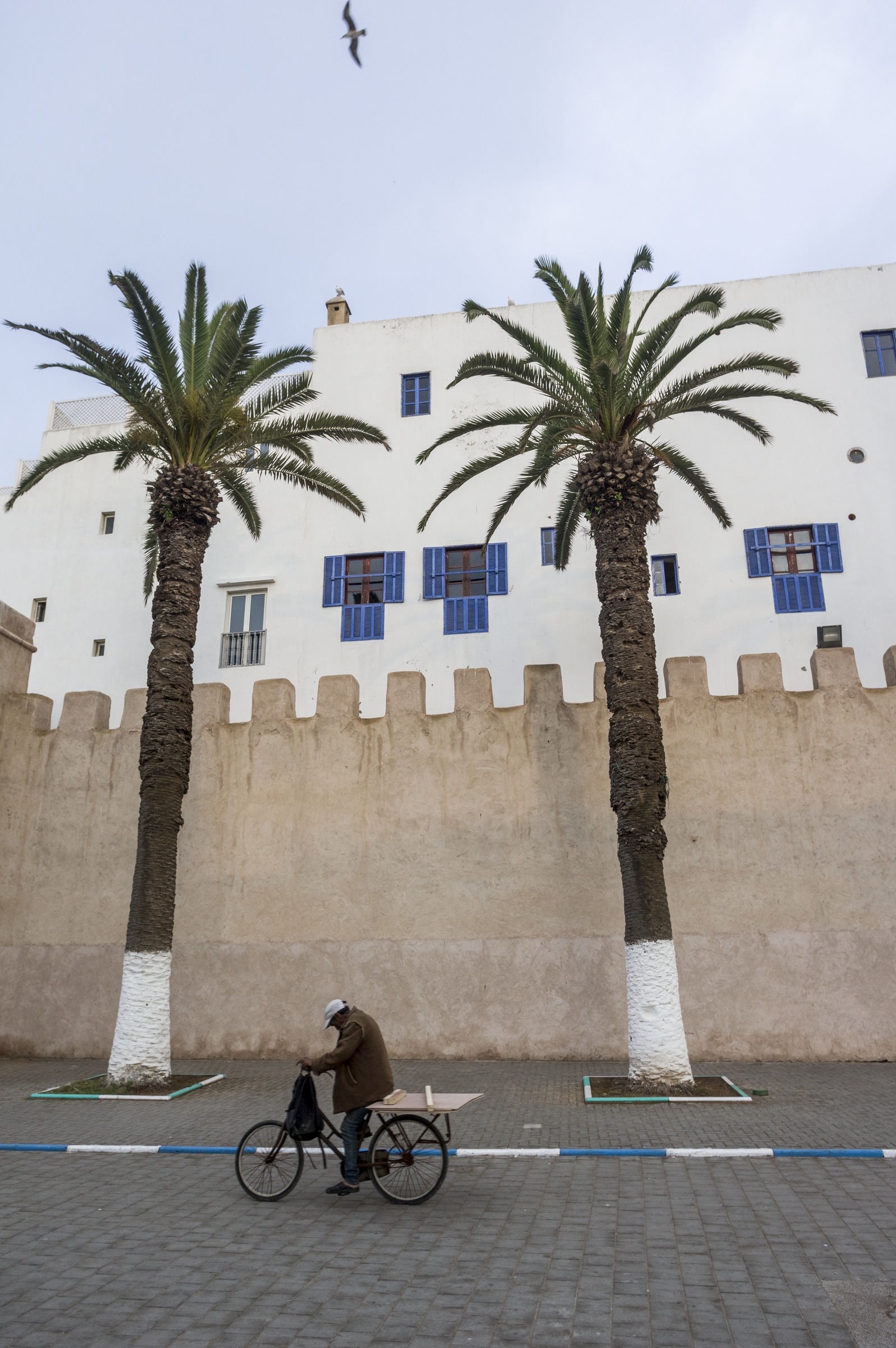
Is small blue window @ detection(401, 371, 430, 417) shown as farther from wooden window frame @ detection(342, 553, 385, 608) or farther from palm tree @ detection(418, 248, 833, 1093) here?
palm tree @ detection(418, 248, 833, 1093)

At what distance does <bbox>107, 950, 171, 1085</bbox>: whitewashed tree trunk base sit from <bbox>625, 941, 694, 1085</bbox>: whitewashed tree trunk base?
5.53 m

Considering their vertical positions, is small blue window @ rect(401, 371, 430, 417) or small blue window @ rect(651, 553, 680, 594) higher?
small blue window @ rect(401, 371, 430, 417)

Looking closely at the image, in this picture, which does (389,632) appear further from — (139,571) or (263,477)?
(139,571)

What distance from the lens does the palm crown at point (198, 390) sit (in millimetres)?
12953

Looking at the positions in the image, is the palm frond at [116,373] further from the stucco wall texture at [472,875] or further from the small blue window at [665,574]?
the small blue window at [665,574]

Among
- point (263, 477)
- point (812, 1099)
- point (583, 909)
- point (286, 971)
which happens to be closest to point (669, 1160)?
point (812, 1099)

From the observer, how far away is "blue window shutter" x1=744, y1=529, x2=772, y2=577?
66.1ft

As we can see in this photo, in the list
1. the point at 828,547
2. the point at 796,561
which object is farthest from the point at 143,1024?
the point at 828,547

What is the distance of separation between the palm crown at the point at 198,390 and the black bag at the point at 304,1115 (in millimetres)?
9315

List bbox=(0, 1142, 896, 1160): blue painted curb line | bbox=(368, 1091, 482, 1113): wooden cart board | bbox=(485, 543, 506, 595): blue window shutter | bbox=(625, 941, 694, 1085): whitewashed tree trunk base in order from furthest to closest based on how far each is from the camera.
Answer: bbox=(485, 543, 506, 595): blue window shutter, bbox=(625, 941, 694, 1085): whitewashed tree trunk base, bbox=(0, 1142, 896, 1160): blue painted curb line, bbox=(368, 1091, 482, 1113): wooden cart board

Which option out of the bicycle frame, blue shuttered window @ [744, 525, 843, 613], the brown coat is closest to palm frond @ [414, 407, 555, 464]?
the brown coat

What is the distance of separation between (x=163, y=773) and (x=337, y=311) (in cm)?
1685

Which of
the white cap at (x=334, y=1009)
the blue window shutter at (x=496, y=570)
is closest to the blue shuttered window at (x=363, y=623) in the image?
the blue window shutter at (x=496, y=570)

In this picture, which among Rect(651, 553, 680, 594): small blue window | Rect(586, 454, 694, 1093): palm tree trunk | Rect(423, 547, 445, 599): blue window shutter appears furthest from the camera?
Rect(423, 547, 445, 599): blue window shutter
